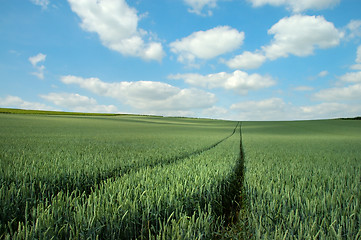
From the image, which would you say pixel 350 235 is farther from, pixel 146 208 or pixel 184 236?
pixel 146 208

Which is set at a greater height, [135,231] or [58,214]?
[58,214]

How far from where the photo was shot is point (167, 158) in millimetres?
5000

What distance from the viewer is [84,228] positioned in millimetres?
1401

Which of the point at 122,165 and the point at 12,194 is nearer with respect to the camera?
the point at 12,194

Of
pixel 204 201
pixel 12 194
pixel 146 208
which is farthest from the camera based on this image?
pixel 204 201

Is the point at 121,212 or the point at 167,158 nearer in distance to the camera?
the point at 121,212

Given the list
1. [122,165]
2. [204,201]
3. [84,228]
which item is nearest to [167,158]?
[122,165]

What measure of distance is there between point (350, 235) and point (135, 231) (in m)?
1.59

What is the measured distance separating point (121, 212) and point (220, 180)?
149cm

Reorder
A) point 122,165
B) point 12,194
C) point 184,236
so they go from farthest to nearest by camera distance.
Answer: point 122,165, point 12,194, point 184,236

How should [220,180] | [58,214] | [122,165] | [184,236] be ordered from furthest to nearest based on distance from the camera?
[122,165], [220,180], [58,214], [184,236]

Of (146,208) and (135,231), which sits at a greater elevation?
(146,208)

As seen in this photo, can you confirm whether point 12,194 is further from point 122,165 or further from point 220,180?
point 220,180

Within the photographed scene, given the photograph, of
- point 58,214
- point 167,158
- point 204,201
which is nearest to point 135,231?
point 58,214
